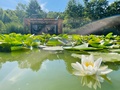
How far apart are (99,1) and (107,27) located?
516 cm

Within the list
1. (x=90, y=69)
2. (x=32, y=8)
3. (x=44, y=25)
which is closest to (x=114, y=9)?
(x=44, y=25)

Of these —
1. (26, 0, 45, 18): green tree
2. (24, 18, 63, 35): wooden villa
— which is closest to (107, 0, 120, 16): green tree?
(24, 18, 63, 35): wooden villa

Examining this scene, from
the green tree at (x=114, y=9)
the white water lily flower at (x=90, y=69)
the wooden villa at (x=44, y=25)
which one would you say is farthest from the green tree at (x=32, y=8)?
the white water lily flower at (x=90, y=69)

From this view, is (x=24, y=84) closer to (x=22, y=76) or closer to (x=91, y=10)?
(x=22, y=76)

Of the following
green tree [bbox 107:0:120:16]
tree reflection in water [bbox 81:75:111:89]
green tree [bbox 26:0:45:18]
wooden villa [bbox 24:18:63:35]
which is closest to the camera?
tree reflection in water [bbox 81:75:111:89]

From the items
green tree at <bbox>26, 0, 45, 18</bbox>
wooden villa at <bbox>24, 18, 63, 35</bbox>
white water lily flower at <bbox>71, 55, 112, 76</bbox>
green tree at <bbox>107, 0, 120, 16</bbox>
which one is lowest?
white water lily flower at <bbox>71, 55, 112, 76</bbox>

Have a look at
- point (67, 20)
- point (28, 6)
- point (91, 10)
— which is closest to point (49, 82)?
point (91, 10)

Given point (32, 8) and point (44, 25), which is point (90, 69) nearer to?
point (44, 25)

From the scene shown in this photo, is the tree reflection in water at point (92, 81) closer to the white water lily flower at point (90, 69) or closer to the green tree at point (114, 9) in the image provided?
the white water lily flower at point (90, 69)

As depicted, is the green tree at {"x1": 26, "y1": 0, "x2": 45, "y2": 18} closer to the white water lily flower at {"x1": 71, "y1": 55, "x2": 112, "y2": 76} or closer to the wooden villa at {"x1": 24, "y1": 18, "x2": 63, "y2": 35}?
the wooden villa at {"x1": 24, "y1": 18, "x2": 63, "y2": 35}

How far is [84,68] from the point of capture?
374 mm

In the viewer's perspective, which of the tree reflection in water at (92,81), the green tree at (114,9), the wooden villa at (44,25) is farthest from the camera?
the green tree at (114,9)

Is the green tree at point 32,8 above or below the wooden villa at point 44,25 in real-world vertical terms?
above

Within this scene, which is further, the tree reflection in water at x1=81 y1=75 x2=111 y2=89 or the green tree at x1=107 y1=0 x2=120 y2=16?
the green tree at x1=107 y1=0 x2=120 y2=16
